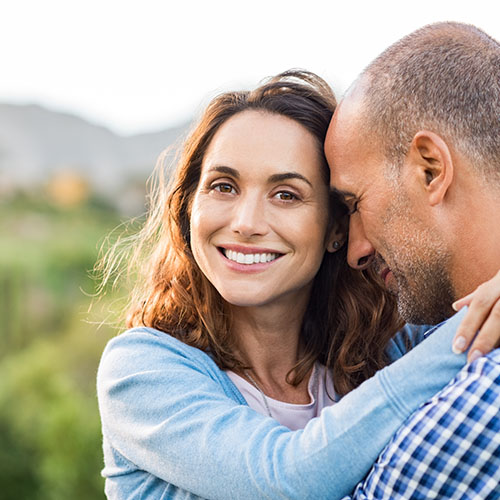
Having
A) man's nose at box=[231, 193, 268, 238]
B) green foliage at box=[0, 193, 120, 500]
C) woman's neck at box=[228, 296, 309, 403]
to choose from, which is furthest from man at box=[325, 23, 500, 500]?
green foliage at box=[0, 193, 120, 500]

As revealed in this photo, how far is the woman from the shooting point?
1.88 meters

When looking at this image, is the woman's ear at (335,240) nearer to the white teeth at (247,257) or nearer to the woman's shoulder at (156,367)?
the white teeth at (247,257)

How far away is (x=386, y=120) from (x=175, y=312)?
3.13ft

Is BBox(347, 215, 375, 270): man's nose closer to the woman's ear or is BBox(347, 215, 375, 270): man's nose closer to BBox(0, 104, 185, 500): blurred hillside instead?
the woman's ear

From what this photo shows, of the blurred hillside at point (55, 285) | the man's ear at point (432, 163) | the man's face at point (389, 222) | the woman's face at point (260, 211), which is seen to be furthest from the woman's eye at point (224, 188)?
the blurred hillside at point (55, 285)

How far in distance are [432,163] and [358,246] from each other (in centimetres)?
45

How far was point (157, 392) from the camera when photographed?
2207 millimetres

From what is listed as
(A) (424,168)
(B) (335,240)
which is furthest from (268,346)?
(A) (424,168)

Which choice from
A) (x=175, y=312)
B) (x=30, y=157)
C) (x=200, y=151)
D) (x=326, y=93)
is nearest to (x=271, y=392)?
(x=175, y=312)

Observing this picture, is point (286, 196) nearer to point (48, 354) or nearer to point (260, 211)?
point (260, 211)

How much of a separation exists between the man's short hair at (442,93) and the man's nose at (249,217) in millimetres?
419

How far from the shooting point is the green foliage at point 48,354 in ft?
26.5

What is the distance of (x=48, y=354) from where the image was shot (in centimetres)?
970

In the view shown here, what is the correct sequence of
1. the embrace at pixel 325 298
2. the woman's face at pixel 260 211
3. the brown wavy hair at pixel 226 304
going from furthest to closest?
the brown wavy hair at pixel 226 304 < the woman's face at pixel 260 211 < the embrace at pixel 325 298
